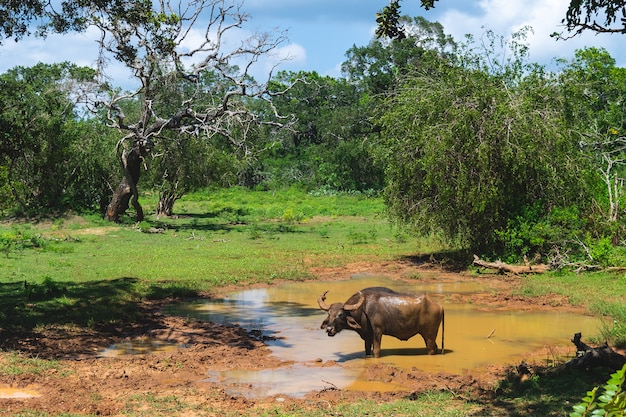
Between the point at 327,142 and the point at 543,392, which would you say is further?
the point at 327,142

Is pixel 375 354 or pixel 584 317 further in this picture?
pixel 584 317

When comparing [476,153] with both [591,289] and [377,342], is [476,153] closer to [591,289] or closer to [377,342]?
[591,289]

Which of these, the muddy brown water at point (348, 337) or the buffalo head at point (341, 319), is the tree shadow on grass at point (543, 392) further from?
the buffalo head at point (341, 319)

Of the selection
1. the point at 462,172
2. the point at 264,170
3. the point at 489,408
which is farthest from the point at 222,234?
the point at 264,170

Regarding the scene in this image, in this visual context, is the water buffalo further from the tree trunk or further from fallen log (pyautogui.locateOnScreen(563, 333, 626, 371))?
the tree trunk

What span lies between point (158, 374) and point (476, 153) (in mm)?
12209

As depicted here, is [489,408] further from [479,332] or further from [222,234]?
[222,234]

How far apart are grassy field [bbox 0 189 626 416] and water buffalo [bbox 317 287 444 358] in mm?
2418

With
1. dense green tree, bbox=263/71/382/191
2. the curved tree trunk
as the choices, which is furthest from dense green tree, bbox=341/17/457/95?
the curved tree trunk

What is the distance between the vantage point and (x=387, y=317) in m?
12.1

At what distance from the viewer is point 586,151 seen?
2341 cm

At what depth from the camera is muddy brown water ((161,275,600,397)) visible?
11062 mm

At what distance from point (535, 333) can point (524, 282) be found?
5143mm

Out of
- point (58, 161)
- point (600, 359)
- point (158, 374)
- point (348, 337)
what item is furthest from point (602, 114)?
point (158, 374)
